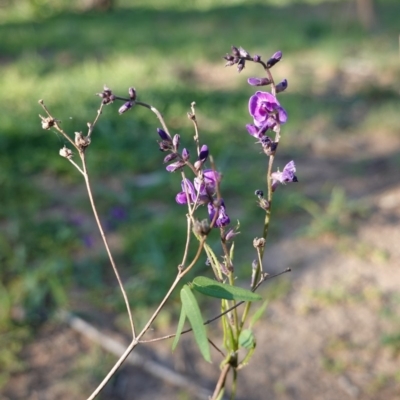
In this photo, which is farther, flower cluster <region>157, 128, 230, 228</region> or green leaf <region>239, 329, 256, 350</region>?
green leaf <region>239, 329, 256, 350</region>

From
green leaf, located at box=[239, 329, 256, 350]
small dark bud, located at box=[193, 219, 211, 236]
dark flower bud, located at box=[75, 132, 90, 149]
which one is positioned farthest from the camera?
green leaf, located at box=[239, 329, 256, 350]

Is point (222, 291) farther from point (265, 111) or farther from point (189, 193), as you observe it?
point (265, 111)

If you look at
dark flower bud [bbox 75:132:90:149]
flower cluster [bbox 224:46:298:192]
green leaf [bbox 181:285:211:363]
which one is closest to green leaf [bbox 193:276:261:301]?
green leaf [bbox 181:285:211:363]

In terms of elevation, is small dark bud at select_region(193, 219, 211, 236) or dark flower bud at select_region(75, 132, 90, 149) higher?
dark flower bud at select_region(75, 132, 90, 149)

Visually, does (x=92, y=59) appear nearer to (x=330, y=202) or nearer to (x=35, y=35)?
(x=35, y=35)

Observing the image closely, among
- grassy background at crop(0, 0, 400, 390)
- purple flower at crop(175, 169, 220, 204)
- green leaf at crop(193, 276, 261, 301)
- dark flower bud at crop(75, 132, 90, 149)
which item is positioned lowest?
green leaf at crop(193, 276, 261, 301)

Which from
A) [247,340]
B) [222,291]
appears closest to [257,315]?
[247,340]

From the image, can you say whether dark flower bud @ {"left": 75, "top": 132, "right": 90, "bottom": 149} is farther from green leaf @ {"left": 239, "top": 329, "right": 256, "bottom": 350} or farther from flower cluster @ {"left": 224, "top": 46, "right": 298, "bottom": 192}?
green leaf @ {"left": 239, "top": 329, "right": 256, "bottom": 350}
